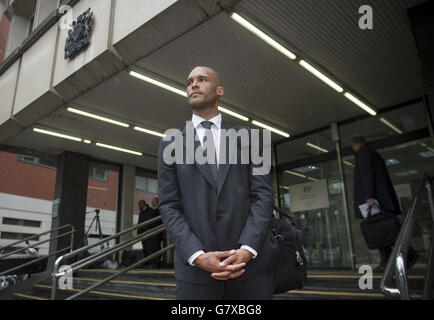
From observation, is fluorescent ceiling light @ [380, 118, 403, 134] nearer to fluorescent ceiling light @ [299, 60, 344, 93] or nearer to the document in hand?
fluorescent ceiling light @ [299, 60, 344, 93]

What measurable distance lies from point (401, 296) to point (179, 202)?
53.4 inches

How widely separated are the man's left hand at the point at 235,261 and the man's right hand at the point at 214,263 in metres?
0.01

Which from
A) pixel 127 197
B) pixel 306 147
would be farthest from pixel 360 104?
pixel 127 197

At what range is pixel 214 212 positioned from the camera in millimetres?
1347

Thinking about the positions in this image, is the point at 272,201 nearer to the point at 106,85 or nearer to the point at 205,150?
the point at 205,150

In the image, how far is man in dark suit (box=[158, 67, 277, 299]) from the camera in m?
1.24

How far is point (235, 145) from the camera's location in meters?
1.47

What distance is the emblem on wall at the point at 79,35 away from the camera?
207 inches

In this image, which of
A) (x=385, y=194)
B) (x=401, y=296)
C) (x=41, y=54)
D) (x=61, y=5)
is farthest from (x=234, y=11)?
(x=41, y=54)

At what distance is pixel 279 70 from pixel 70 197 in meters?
6.06

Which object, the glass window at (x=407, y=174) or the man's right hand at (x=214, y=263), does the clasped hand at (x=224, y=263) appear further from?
the glass window at (x=407, y=174)

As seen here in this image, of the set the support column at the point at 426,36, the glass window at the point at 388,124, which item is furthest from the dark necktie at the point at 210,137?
the glass window at the point at 388,124

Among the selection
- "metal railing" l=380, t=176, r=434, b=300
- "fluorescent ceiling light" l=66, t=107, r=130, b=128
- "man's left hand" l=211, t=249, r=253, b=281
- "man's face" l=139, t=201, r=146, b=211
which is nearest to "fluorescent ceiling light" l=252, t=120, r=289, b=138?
"fluorescent ceiling light" l=66, t=107, r=130, b=128

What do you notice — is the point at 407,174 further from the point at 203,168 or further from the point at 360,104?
the point at 203,168
